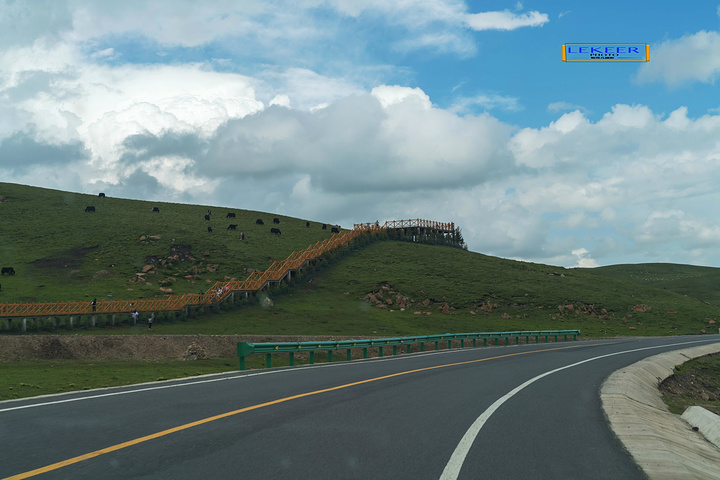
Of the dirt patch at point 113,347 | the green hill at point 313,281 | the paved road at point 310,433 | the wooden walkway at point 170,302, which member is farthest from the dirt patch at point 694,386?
the wooden walkway at point 170,302

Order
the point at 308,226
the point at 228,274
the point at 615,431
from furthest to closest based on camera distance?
1. the point at 308,226
2. the point at 228,274
3. the point at 615,431

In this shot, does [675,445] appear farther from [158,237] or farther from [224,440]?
[158,237]

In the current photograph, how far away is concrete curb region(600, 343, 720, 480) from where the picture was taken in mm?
7461

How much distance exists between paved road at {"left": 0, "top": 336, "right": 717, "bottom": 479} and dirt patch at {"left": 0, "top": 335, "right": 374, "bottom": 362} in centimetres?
1737

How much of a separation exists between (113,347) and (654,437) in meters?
28.7

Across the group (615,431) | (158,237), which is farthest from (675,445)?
(158,237)

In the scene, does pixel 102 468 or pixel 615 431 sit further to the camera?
pixel 615 431

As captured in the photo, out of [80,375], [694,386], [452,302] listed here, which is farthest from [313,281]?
[80,375]

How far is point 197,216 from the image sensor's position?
102 meters

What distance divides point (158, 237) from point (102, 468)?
74.4 metres

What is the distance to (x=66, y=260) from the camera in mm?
64688

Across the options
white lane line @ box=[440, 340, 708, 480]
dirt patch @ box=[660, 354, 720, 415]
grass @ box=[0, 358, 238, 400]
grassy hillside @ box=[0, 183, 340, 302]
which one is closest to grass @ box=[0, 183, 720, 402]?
grassy hillside @ box=[0, 183, 340, 302]

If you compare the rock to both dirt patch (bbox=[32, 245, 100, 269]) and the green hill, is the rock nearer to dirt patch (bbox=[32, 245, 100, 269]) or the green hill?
the green hill

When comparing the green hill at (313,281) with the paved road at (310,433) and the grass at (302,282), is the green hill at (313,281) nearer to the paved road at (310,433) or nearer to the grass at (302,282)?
the grass at (302,282)
